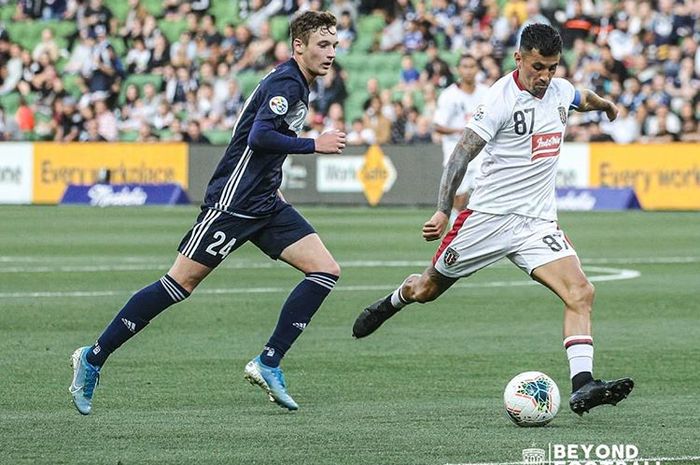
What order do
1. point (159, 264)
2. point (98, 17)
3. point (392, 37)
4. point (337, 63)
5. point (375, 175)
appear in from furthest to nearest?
1. point (98, 17)
2. point (392, 37)
3. point (337, 63)
4. point (375, 175)
5. point (159, 264)

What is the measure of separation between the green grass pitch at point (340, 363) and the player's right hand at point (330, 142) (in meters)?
1.42

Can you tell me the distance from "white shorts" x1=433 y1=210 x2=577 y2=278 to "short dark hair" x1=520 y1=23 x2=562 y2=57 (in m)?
0.99

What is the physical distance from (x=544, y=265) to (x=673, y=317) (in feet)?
16.3

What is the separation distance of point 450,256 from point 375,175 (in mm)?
21927

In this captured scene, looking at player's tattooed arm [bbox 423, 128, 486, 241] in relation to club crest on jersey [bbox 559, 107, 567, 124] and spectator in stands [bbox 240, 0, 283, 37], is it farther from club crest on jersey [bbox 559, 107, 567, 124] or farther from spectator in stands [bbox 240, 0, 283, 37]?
spectator in stands [bbox 240, 0, 283, 37]

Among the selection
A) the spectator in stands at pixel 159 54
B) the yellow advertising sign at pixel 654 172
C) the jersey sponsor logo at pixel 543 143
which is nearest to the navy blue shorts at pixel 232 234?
the jersey sponsor logo at pixel 543 143

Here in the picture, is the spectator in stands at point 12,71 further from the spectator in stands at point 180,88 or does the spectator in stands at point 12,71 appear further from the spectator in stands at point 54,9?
the spectator in stands at point 180,88

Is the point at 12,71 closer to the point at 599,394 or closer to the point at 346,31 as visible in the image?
the point at 346,31

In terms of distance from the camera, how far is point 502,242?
9.34 metres

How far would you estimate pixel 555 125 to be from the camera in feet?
30.3

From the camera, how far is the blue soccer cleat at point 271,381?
895 cm

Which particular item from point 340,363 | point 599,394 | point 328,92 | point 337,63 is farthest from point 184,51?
point 599,394

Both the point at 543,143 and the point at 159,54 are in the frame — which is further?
the point at 159,54

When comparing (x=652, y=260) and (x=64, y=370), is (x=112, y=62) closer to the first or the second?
(x=652, y=260)
